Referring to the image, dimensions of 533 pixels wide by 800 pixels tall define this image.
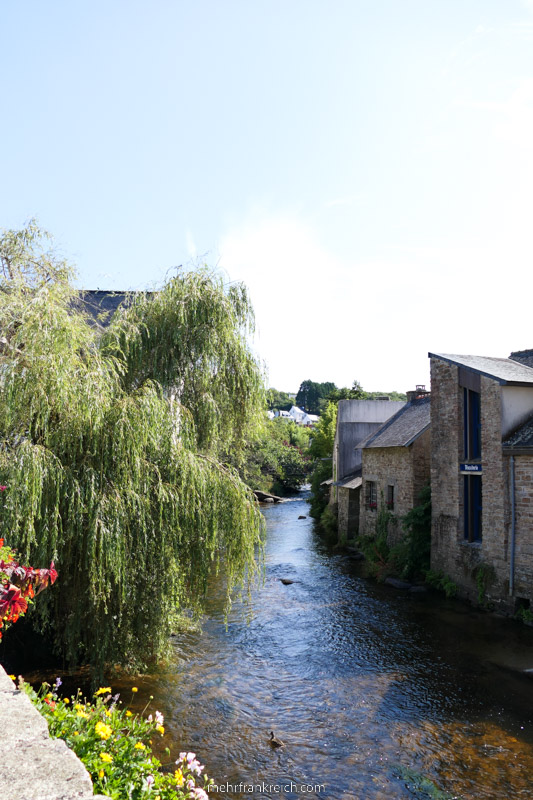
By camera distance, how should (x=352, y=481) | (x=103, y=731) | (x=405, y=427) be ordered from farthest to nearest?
1. (x=352, y=481)
2. (x=405, y=427)
3. (x=103, y=731)

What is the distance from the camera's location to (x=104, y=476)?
23.0 feet

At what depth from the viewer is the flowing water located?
258 inches

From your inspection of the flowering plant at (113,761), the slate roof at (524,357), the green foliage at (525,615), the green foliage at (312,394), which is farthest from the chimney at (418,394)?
the green foliage at (312,394)

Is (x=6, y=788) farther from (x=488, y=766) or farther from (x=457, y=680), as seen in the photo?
(x=457, y=680)

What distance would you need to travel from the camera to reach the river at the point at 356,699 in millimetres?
6562

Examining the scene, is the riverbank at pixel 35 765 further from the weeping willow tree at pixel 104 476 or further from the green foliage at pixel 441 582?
the green foliage at pixel 441 582

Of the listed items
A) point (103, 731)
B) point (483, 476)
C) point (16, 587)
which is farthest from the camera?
point (483, 476)

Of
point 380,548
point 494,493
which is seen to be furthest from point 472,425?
point 380,548

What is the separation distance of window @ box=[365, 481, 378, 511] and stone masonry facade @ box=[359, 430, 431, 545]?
3.6 inches

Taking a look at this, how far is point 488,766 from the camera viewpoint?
22.3ft

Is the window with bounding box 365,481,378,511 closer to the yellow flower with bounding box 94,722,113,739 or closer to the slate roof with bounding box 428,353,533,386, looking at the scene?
the slate roof with bounding box 428,353,533,386

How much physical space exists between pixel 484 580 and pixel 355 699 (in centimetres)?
576

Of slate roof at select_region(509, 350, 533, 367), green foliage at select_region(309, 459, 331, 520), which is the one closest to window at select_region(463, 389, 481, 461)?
slate roof at select_region(509, 350, 533, 367)

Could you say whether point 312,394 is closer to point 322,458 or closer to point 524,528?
point 322,458
